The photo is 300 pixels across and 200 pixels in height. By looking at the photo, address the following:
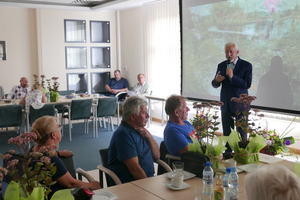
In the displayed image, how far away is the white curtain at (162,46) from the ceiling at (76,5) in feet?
1.59

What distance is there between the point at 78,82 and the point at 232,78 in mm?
6401

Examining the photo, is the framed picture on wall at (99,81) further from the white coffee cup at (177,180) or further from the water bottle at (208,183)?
the water bottle at (208,183)

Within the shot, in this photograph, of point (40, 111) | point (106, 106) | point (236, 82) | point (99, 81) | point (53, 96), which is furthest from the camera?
point (99, 81)

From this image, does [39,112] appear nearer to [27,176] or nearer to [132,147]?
[132,147]

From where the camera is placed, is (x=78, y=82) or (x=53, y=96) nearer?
(x=53, y=96)

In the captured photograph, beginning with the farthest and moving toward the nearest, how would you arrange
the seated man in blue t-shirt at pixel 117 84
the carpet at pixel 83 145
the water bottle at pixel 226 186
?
the seated man in blue t-shirt at pixel 117 84, the carpet at pixel 83 145, the water bottle at pixel 226 186

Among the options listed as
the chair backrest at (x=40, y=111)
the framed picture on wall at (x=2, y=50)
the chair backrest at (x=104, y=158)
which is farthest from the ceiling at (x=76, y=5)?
the chair backrest at (x=104, y=158)

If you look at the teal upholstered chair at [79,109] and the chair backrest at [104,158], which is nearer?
the chair backrest at [104,158]

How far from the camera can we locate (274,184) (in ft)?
3.51

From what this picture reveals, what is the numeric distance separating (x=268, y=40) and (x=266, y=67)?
418mm

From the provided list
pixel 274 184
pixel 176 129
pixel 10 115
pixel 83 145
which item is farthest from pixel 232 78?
pixel 10 115

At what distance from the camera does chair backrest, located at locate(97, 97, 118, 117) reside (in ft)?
22.7

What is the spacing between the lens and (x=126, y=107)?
282 centimetres

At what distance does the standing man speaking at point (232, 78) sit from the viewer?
4395 mm
